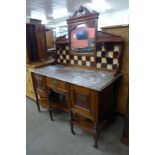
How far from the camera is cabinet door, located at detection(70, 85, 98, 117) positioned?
135cm

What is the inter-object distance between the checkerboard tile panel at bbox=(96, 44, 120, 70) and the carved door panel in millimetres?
537

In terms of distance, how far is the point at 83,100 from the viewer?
56.8 inches

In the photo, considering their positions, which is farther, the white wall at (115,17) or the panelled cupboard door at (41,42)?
the white wall at (115,17)

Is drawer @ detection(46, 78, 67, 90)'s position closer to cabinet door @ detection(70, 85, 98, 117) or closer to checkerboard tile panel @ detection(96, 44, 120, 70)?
cabinet door @ detection(70, 85, 98, 117)

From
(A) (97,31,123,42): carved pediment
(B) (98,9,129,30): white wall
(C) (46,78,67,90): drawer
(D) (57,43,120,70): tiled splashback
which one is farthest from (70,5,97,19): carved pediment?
(B) (98,9,129,30): white wall

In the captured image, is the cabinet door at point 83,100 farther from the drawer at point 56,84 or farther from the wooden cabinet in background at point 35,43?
the wooden cabinet in background at point 35,43

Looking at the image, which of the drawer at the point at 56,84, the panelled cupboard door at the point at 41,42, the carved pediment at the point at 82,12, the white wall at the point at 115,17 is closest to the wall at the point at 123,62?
the carved pediment at the point at 82,12

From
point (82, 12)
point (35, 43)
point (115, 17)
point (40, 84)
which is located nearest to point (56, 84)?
point (40, 84)

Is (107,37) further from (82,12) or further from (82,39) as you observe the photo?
(82,12)

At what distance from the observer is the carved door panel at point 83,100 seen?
1.36 metres

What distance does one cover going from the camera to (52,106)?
205 cm
